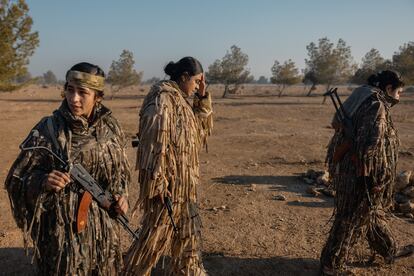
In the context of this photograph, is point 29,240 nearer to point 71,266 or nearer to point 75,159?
point 71,266

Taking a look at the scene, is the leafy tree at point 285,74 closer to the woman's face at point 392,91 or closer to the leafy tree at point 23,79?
the leafy tree at point 23,79

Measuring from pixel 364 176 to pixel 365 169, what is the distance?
11cm

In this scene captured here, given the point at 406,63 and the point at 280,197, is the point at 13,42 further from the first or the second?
the point at 406,63

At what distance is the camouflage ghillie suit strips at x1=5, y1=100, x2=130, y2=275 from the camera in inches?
87.2

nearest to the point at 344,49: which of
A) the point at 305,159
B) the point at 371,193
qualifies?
the point at 305,159

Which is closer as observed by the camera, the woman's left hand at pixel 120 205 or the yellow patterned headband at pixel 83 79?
the yellow patterned headband at pixel 83 79

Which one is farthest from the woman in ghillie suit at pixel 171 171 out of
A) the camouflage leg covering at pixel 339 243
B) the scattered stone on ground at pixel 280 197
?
the scattered stone on ground at pixel 280 197

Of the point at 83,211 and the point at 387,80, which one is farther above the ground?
the point at 387,80

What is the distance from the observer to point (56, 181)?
2.09m

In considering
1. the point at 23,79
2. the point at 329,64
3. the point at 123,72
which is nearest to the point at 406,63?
the point at 329,64

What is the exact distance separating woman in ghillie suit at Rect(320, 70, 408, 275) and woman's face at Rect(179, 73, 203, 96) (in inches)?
63.4

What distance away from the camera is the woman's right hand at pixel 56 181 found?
2086 millimetres

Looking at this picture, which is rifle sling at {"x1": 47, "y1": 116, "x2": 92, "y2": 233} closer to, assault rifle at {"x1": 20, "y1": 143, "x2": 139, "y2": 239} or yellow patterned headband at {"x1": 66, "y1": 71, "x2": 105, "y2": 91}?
assault rifle at {"x1": 20, "y1": 143, "x2": 139, "y2": 239}

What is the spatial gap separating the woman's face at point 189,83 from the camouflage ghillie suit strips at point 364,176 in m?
1.63
